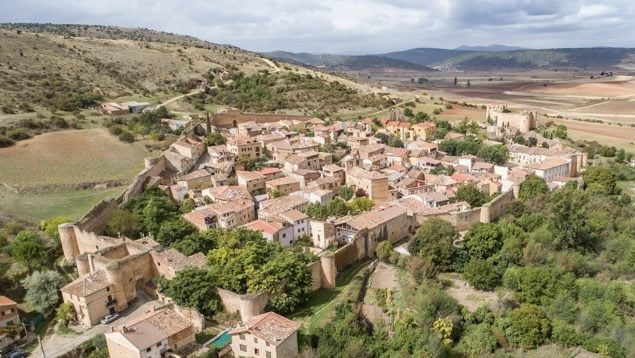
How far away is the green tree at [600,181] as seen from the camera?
41.6 meters

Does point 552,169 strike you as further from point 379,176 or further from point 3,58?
point 3,58

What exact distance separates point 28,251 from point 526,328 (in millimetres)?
25472

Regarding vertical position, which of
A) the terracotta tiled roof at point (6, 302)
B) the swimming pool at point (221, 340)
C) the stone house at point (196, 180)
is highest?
the stone house at point (196, 180)

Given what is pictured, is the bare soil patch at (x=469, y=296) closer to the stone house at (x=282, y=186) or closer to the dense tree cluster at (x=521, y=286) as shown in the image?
the dense tree cluster at (x=521, y=286)

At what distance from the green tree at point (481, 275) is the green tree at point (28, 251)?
23337 millimetres

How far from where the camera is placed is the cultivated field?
41.0m

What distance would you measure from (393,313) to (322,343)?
17.3ft

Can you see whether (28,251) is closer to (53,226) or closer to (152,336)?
(53,226)

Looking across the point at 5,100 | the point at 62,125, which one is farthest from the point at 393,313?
the point at 5,100

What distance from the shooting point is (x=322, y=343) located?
2219 cm

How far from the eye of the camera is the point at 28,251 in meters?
27.0

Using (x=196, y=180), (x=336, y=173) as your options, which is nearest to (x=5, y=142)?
(x=196, y=180)

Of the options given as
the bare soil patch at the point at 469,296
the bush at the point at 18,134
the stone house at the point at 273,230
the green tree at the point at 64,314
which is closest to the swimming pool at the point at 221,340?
the green tree at the point at 64,314

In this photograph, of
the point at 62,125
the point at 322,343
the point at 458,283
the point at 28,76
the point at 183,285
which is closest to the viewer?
the point at 322,343
